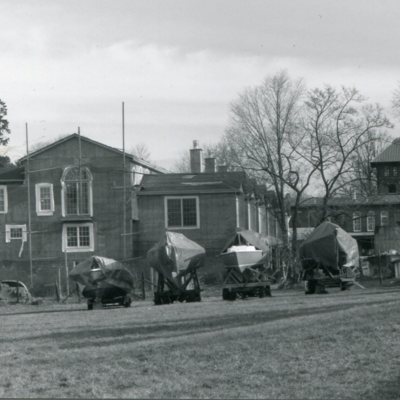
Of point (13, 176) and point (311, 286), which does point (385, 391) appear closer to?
point (311, 286)

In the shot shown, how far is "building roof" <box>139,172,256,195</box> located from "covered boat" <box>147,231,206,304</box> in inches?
863

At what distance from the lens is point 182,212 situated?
201ft

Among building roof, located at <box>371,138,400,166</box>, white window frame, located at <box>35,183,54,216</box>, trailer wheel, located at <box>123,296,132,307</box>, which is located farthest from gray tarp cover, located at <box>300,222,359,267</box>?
building roof, located at <box>371,138,400,166</box>

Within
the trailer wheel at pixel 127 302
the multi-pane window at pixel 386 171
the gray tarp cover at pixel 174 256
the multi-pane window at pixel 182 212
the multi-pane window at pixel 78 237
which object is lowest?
the trailer wheel at pixel 127 302

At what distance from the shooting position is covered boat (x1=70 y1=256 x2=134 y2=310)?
123ft

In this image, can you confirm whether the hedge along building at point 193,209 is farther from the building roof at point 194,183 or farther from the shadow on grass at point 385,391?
the shadow on grass at point 385,391

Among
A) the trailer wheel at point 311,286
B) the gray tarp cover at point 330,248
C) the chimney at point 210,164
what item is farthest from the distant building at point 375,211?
the trailer wheel at point 311,286

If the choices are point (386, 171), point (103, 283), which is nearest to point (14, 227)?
point (103, 283)

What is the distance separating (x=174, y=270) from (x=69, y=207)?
24.7 m

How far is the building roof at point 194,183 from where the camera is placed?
61.2 m

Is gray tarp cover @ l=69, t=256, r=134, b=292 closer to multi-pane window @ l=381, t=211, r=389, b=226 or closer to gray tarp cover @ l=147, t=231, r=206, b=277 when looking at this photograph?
gray tarp cover @ l=147, t=231, r=206, b=277

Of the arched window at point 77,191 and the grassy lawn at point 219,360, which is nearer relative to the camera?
the grassy lawn at point 219,360

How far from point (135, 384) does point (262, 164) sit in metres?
54.4

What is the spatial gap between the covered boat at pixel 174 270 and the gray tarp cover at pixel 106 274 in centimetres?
133
